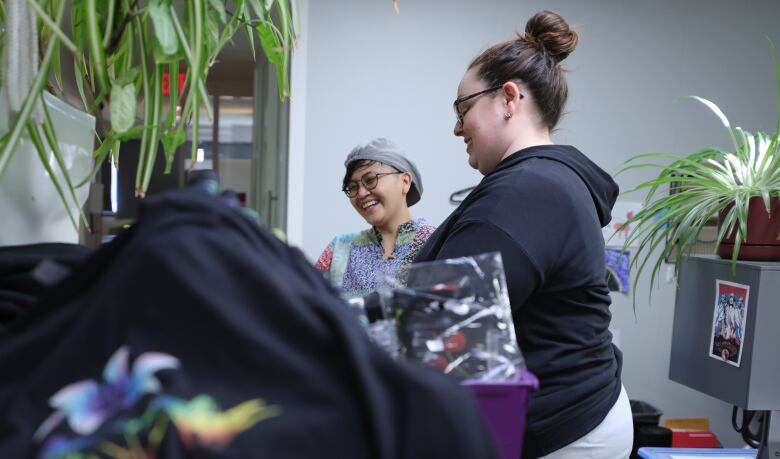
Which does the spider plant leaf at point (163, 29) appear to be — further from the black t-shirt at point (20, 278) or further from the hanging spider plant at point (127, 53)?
the black t-shirt at point (20, 278)

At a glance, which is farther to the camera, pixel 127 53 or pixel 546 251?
→ pixel 546 251

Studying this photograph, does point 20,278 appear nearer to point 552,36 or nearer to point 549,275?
point 549,275

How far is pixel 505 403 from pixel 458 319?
0.08 metres

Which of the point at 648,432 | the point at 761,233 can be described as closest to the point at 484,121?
the point at 761,233

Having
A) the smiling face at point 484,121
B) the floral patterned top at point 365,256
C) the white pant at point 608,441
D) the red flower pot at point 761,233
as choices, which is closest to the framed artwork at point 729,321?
the red flower pot at point 761,233

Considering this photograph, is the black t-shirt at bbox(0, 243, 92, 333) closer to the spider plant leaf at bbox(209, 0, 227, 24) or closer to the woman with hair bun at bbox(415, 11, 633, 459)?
the spider plant leaf at bbox(209, 0, 227, 24)

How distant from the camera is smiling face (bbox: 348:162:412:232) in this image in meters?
2.53

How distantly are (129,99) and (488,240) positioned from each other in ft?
1.89

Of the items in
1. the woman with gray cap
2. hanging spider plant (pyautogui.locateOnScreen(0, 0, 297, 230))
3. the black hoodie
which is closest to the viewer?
hanging spider plant (pyautogui.locateOnScreen(0, 0, 297, 230))

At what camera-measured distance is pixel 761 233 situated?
2465 mm

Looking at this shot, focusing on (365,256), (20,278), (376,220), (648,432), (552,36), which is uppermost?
(552,36)

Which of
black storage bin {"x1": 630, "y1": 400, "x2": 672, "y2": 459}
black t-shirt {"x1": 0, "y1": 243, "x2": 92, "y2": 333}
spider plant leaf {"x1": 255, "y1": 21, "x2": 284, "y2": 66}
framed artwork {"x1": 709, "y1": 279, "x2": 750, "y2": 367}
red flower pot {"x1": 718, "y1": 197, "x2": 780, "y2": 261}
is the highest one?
spider plant leaf {"x1": 255, "y1": 21, "x2": 284, "y2": 66}

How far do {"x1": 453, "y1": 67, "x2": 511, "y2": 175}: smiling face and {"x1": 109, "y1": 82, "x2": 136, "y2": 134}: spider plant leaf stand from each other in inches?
32.2

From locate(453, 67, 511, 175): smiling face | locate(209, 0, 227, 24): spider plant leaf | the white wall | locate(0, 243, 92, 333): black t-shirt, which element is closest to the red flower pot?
locate(453, 67, 511, 175): smiling face
